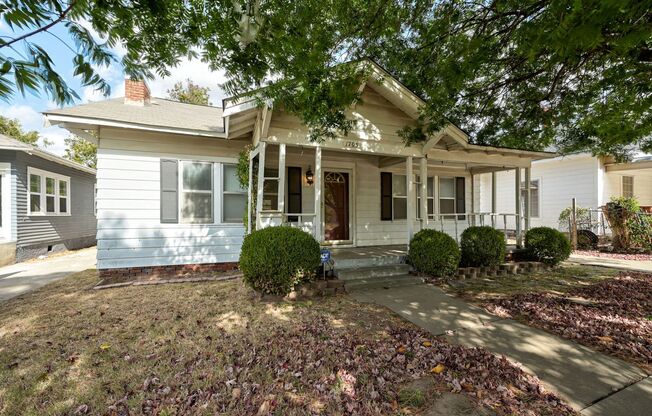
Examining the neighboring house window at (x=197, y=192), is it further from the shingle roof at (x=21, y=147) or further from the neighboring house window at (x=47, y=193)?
the neighboring house window at (x=47, y=193)

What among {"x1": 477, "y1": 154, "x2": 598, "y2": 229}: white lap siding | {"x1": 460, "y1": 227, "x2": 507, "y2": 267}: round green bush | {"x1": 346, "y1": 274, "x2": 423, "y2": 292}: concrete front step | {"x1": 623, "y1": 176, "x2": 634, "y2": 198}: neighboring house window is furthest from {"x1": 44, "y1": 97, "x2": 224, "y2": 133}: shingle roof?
{"x1": 623, "y1": 176, "x2": 634, "y2": 198}: neighboring house window

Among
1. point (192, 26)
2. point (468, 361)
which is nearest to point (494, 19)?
point (192, 26)

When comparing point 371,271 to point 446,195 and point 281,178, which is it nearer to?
point 281,178

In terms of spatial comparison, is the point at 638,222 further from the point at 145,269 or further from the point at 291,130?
the point at 145,269

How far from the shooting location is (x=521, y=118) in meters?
7.17

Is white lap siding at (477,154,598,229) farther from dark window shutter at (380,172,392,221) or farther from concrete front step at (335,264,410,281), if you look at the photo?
concrete front step at (335,264,410,281)

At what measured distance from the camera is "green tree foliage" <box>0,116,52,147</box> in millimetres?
23142

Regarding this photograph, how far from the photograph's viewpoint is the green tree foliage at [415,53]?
2160mm

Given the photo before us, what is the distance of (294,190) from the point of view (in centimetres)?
821

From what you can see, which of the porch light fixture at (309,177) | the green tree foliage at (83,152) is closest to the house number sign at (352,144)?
the porch light fixture at (309,177)

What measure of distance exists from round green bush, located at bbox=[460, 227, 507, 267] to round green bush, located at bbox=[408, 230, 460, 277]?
1015mm

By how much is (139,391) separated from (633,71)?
25.7 feet

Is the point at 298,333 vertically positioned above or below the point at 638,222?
below

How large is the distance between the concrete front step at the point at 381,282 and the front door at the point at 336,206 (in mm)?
2766
